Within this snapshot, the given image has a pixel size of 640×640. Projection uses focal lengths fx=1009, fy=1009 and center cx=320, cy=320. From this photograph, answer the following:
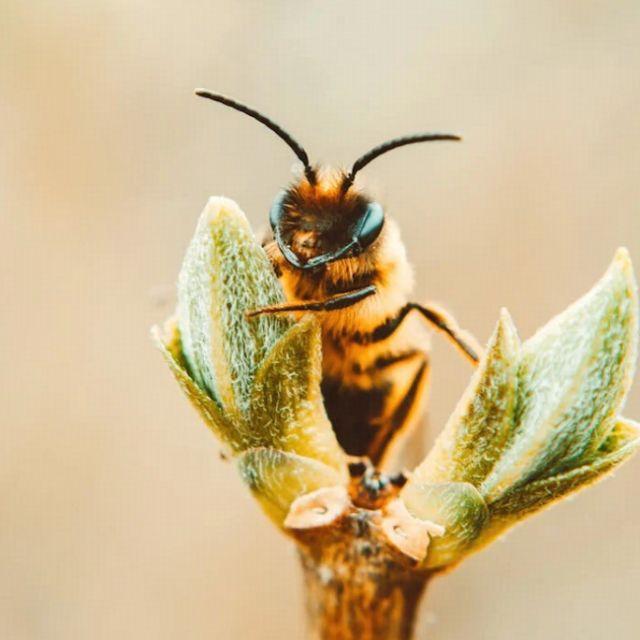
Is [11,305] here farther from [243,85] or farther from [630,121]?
[630,121]

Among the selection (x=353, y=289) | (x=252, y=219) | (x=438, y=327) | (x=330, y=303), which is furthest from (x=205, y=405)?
(x=252, y=219)

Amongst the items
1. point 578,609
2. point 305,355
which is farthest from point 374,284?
point 578,609

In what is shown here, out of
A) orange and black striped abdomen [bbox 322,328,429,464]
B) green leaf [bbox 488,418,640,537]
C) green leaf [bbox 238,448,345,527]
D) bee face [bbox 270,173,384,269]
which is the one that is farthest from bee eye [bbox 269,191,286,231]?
green leaf [bbox 488,418,640,537]

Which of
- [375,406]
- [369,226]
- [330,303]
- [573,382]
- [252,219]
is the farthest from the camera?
[252,219]

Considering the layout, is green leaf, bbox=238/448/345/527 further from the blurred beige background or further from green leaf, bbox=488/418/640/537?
the blurred beige background

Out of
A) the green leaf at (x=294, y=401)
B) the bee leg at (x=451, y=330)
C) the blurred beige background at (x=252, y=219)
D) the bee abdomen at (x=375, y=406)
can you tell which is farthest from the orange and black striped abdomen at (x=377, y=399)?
the blurred beige background at (x=252, y=219)

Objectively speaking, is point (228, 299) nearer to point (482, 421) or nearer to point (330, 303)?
point (330, 303)
